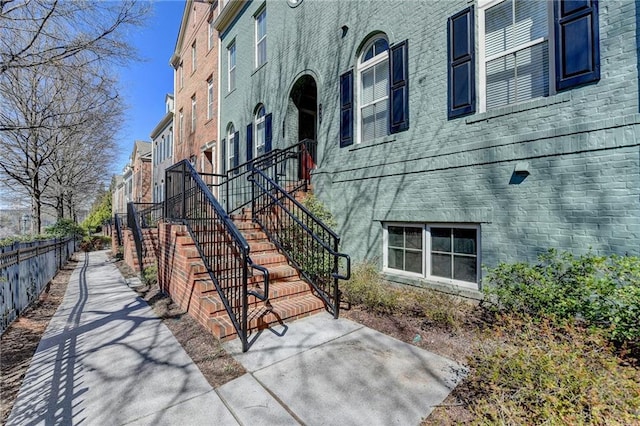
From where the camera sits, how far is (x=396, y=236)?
18.5 ft

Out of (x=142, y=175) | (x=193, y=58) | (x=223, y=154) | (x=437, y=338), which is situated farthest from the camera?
(x=142, y=175)

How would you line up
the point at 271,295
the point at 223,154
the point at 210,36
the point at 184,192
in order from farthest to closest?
the point at 210,36 < the point at 223,154 < the point at 184,192 < the point at 271,295

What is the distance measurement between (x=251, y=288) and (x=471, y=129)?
4.00m

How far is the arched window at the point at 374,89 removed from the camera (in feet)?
19.6

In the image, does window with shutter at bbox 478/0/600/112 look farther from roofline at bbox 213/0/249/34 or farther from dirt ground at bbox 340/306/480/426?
roofline at bbox 213/0/249/34

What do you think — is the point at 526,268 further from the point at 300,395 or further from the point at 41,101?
the point at 41,101

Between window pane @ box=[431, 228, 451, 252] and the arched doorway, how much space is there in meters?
3.59

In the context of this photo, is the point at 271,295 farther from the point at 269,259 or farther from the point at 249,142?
the point at 249,142

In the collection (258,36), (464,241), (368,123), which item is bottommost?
(464,241)

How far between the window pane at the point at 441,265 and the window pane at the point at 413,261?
23 cm

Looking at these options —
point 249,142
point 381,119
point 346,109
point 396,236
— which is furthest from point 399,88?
point 249,142

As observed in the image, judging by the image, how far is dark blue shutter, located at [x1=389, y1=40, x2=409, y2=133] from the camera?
539cm

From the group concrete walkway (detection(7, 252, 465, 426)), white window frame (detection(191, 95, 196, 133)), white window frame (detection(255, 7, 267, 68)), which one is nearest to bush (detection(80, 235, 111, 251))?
white window frame (detection(191, 95, 196, 133))

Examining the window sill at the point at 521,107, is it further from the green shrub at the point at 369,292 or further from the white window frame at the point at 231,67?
the white window frame at the point at 231,67
